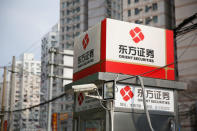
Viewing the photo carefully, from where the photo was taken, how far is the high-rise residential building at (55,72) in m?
19.5

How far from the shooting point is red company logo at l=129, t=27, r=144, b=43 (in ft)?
35.8

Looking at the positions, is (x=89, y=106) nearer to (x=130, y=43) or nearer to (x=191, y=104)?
(x=130, y=43)

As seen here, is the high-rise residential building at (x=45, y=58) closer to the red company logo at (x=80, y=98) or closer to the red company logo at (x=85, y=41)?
the red company logo at (x=80, y=98)

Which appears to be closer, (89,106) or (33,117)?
(89,106)

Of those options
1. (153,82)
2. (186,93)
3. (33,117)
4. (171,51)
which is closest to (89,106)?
(153,82)

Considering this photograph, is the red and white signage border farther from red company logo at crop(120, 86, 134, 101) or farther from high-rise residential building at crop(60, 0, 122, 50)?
high-rise residential building at crop(60, 0, 122, 50)

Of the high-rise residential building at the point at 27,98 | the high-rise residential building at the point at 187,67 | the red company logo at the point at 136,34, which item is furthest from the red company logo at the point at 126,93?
the high-rise residential building at the point at 27,98

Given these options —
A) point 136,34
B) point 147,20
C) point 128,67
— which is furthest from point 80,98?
point 147,20

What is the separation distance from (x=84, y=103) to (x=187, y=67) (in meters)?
39.9

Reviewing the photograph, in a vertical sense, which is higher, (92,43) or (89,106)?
(92,43)

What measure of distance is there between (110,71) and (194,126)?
116 feet

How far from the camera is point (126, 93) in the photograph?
10430mm

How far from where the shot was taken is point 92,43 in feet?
36.9

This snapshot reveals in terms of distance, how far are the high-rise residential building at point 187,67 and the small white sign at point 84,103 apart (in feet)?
108
